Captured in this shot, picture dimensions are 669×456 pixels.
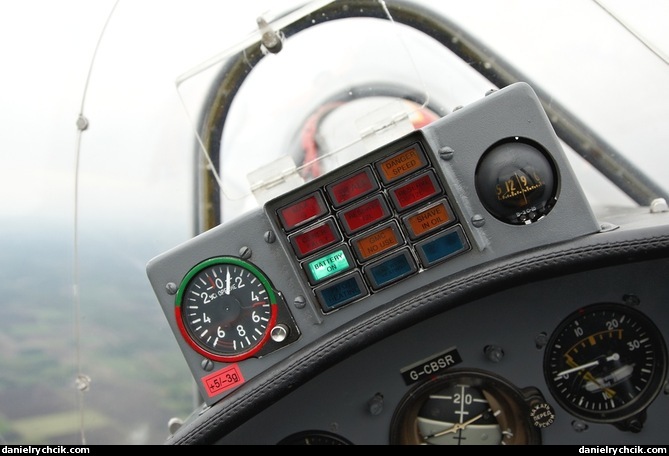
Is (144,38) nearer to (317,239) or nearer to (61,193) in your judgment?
(61,193)

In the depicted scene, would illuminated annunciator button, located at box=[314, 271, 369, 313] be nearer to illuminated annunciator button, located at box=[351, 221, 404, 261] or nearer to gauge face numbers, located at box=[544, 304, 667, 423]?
illuminated annunciator button, located at box=[351, 221, 404, 261]

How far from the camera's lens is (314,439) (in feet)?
6.51

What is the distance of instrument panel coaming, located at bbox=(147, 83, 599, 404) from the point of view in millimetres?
1771

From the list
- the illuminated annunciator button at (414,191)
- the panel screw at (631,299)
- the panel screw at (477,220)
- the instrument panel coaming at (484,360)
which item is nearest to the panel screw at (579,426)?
the instrument panel coaming at (484,360)

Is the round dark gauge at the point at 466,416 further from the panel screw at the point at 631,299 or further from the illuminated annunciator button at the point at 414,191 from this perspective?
the illuminated annunciator button at the point at 414,191

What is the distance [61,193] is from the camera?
79.4 inches

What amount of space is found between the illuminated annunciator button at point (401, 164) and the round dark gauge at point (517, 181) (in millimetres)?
169

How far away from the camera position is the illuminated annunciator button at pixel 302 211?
5.88 feet

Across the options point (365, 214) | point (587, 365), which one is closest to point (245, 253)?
point (365, 214)

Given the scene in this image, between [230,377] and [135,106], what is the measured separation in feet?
2.87

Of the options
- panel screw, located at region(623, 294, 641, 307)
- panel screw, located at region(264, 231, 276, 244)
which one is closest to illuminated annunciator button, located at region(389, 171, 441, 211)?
panel screw, located at region(264, 231, 276, 244)

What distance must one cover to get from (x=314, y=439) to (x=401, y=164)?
2.93ft

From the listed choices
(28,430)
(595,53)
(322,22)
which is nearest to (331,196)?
(322,22)

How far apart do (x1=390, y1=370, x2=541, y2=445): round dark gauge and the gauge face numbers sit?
140 millimetres
